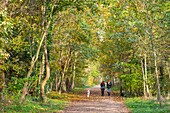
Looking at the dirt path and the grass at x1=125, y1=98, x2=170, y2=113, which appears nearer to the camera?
the grass at x1=125, y1=98, x2=170, y2=113

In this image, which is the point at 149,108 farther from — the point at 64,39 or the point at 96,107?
the point at 64,39

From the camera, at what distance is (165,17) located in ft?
48.3

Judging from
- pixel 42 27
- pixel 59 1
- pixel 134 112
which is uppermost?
pixel 59 1

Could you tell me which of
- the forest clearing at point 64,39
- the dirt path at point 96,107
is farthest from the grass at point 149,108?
the dirt path at point 96,107

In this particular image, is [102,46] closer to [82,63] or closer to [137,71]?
[82,63]

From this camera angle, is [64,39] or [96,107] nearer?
[96,107]

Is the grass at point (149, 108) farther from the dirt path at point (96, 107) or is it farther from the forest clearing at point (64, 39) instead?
the dirt path at point (96, 107)

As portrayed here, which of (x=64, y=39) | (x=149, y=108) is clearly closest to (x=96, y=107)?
(x=149, y=108)

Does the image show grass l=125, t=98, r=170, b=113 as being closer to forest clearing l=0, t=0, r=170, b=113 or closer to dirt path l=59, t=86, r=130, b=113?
forest clearing l=0, t=0, r=170, b=113

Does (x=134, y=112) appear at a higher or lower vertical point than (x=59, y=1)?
lower

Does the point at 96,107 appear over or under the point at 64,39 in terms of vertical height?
under

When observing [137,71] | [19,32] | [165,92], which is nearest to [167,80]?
[165,92]

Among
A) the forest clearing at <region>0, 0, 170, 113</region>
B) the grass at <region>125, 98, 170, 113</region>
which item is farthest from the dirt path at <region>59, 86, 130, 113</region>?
the grass at <region>125, 98, 170, 113</region>

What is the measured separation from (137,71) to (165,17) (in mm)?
16121
